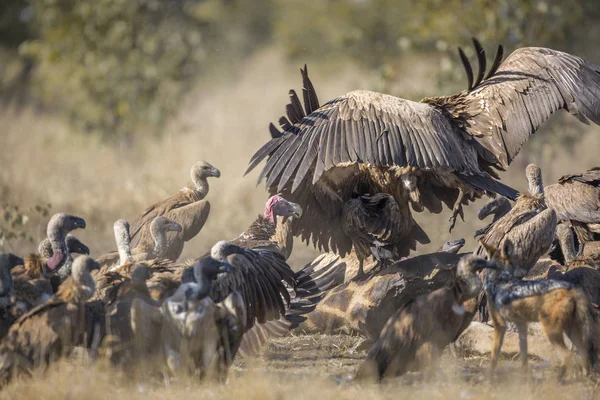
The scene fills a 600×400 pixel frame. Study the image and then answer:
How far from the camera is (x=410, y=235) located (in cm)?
769

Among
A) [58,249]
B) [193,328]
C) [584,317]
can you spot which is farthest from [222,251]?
[584,317]

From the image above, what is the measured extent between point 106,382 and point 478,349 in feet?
9.42

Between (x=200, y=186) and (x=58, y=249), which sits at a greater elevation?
(x=200, y=186)

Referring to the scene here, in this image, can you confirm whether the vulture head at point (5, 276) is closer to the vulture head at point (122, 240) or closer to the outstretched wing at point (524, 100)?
the vulture head at point (122, 240)

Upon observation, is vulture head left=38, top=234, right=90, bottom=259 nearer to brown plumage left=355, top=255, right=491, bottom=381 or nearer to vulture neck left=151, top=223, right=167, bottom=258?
vulture neck left=151, top=223, right=167, bottom=258

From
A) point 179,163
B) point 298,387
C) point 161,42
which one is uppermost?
point 161,42

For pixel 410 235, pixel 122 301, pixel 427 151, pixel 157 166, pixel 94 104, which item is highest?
pixel 94 104

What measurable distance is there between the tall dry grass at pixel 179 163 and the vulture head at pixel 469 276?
4.43 m

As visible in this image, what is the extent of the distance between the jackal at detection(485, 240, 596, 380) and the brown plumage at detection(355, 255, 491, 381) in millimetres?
222

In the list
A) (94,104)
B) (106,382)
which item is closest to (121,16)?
(94,104)

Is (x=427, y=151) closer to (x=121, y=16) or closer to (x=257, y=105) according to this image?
(x=121, y=16)

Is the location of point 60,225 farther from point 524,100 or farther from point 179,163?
point 179,163

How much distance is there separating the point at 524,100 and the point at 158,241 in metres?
3.46

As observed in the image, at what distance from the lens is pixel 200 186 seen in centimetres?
964
